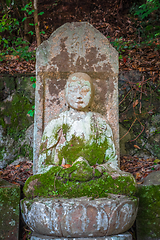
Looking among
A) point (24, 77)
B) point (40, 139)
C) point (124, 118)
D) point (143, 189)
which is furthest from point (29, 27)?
point (143, 189)

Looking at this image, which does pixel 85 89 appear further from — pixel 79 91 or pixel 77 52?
pixel 77 52

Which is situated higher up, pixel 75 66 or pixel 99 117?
pixel 75 66

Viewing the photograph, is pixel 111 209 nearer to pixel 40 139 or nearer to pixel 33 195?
pixel 33 195

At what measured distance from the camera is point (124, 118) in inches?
191

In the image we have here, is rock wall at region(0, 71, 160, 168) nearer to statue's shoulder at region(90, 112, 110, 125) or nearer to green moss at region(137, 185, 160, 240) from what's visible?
statue's shoulder at region(90, 112, 110, 125)

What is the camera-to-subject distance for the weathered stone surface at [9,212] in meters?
3.00

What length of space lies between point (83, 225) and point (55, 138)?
1.33 metres

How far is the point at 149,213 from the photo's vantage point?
294 cm

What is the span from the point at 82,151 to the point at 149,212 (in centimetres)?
114

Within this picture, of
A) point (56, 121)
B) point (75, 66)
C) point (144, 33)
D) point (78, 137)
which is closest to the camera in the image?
point (78, 137)

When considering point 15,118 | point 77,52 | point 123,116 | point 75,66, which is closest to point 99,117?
point 75,66

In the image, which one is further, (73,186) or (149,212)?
(149,212)

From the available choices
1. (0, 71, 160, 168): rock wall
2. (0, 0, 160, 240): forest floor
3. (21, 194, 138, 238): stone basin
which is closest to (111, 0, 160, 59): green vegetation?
(0, 0, 160, 240): forest floor

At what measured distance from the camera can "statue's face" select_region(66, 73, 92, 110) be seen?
316 cm
